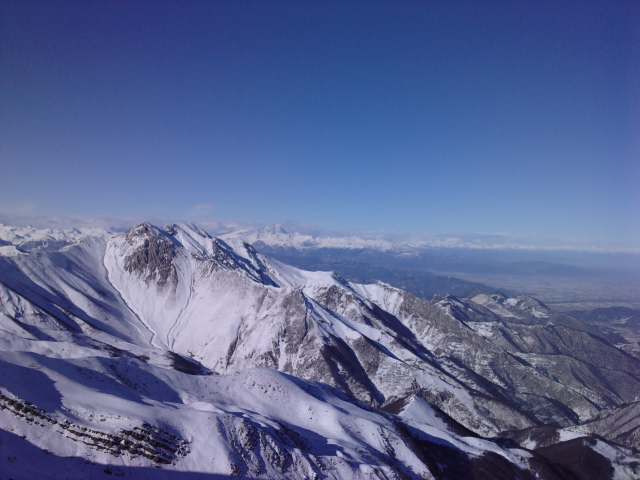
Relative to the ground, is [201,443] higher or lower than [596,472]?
higher

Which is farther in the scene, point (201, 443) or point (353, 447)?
point (353, 447)

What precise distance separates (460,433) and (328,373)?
7734 centimetres

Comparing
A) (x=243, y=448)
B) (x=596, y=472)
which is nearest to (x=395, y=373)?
(x=596, y=472)

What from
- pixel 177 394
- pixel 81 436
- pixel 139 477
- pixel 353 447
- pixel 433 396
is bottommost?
pixel 433 396

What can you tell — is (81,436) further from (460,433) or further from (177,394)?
(460,433)

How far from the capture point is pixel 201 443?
53906 millimetres

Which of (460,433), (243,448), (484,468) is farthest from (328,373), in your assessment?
(243,448)

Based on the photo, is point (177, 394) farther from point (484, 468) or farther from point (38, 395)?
point (484, 468)

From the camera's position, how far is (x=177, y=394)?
3086 inches

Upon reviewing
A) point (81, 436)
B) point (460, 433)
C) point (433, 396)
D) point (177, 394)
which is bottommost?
point (433, 396)

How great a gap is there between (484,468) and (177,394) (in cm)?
7003

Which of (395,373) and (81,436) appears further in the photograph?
(395,373)

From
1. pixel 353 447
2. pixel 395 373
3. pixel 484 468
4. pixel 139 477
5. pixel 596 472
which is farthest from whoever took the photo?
pixel 395 373

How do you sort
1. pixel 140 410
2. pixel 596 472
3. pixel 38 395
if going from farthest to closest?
pixel 596 472 → pixel 140 410 → pixel 38 395
